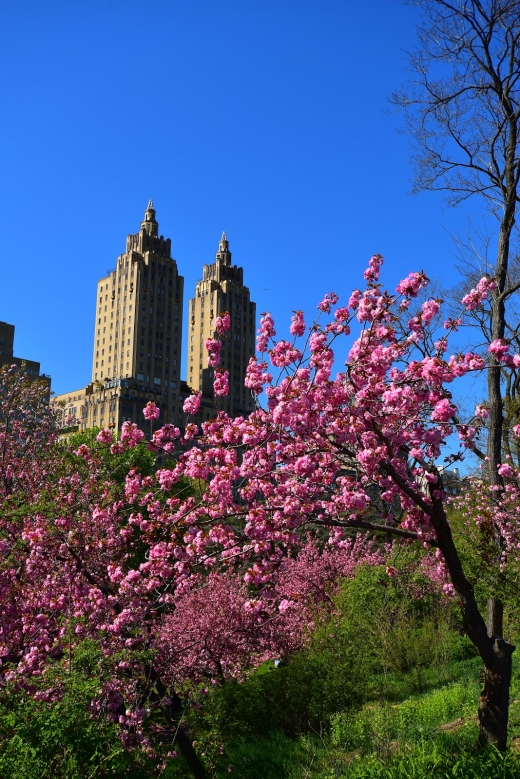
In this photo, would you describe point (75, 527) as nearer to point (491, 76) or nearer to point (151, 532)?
point (151, 532)

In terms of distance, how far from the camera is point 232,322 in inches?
5094

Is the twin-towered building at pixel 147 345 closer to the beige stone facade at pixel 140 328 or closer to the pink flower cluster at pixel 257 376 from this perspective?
the beige stone facade at pixel 140 328

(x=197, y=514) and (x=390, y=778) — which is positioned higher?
(x=197, y=514)

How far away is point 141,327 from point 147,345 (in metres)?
3.31

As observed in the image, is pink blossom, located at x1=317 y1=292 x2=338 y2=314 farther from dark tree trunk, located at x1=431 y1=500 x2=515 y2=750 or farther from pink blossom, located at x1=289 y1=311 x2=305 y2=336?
dark tree trunk, located at x1=431 y1=500 x2=515 y2=750

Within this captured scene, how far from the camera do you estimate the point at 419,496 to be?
8.79m

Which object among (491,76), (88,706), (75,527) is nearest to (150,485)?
(75,527)

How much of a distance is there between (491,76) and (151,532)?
448 inches

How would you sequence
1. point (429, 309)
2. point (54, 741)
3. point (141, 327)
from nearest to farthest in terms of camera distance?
point (54, 741) < point (429, 309) < point (141, 327)

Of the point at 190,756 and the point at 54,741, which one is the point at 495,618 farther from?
the point at 54,741

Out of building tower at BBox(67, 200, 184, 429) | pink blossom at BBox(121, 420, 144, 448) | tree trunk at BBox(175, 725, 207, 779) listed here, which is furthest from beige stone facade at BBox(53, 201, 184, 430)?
pink blossom at BBox(121, 420, 144, 448)

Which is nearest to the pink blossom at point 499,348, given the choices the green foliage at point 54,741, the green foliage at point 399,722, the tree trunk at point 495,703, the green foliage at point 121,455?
the tree trunk at point 495,703

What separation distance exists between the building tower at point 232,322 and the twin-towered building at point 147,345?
0.21 meters

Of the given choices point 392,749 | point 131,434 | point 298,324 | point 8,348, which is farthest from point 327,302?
point 8,348
